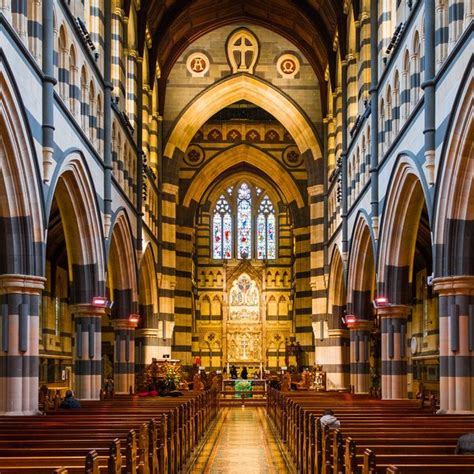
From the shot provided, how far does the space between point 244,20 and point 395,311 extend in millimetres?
19452

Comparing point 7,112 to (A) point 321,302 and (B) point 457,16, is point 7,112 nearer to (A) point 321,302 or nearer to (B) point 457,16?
(B) point 457,16

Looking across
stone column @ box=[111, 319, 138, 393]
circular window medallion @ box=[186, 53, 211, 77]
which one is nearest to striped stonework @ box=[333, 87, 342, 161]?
circular window medallion @ box=[186, 53, 211, 77]

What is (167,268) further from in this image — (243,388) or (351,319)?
(351,319)

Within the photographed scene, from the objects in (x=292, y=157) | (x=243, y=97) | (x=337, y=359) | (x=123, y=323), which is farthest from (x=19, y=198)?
(x=292, y=157)

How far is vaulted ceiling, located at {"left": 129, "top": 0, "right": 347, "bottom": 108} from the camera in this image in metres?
35.3

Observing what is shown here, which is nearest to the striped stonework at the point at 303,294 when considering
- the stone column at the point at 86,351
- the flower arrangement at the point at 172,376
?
the flower arrangement at the point at 172,376

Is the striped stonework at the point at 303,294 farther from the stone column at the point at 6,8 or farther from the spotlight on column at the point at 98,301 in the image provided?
the stone column at the point at 6,8

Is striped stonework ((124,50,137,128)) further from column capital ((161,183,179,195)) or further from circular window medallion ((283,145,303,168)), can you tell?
circular window medallion ((283,145,303,168))

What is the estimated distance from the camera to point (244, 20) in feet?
126

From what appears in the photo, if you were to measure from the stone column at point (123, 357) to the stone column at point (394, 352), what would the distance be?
965 cm

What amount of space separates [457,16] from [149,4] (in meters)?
17.8

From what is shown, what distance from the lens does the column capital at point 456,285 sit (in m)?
16.5

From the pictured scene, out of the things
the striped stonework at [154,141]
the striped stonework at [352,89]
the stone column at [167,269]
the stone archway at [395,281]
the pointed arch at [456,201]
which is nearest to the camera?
the pointed arch at [456,201]

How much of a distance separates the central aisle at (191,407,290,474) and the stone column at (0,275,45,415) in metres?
3.43
